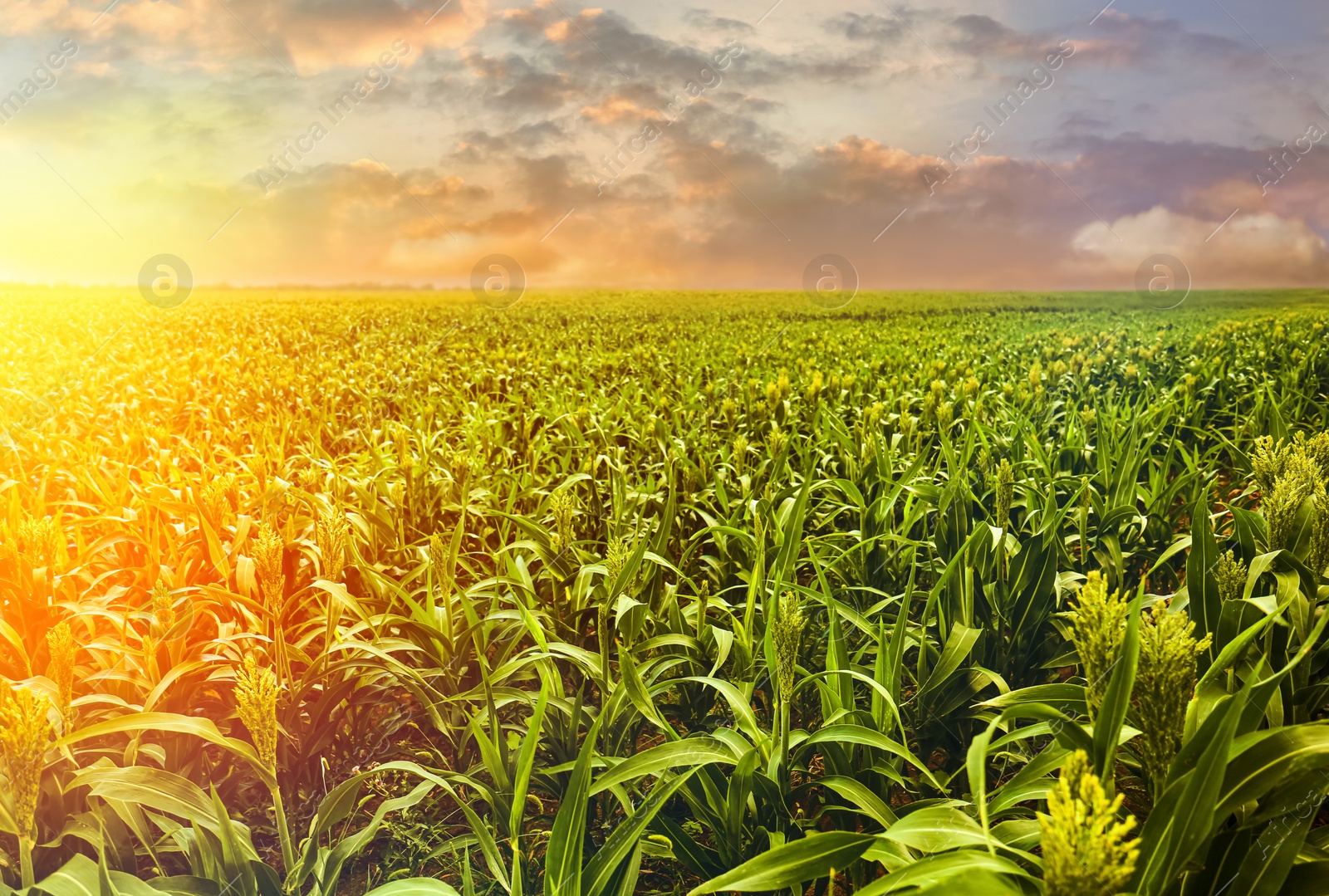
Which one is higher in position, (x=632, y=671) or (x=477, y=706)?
(x=632, y=671)

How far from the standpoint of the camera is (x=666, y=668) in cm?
Result: 186

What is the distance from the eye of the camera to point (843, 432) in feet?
11.8

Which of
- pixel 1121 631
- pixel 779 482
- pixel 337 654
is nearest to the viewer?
pixel 1121 631

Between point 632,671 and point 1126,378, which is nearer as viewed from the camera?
point 632,671

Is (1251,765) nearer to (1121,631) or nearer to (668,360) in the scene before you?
(1121,631)

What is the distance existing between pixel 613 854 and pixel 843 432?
2.74 meters

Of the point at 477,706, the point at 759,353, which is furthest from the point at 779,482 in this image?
the point at 759,353

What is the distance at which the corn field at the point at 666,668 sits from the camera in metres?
1.00

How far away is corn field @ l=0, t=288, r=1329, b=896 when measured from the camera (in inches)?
39.2

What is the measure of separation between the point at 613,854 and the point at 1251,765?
936 millimetres

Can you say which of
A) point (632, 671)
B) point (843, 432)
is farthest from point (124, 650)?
point (843, 432)

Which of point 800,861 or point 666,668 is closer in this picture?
point 800,861

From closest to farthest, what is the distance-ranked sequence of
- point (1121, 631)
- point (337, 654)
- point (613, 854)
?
point (1121, 631) → point (613, 854) → point (337, 654)

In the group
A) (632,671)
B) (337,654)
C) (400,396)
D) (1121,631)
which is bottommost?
(337,654)
